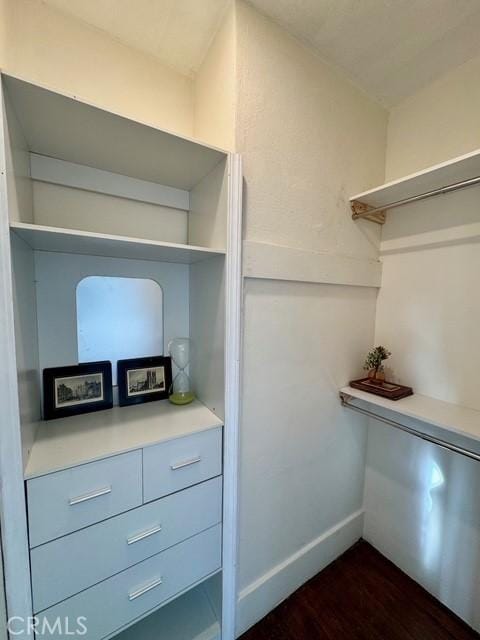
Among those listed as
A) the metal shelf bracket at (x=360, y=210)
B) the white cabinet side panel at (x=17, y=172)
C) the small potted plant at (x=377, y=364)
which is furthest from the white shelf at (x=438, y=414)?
the white cabinet side panel at (x=17, y=172)

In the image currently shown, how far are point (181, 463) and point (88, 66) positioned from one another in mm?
1528

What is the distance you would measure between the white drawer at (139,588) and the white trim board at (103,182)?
1345 millimetres

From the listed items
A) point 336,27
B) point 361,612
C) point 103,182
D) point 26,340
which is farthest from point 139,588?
point 336,27

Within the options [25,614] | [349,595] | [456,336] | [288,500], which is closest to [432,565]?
[349,595]

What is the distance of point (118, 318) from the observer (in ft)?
3.65

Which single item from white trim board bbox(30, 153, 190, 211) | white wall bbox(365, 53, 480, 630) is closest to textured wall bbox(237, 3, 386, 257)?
white wall bbox(365, 53, 480, 630)

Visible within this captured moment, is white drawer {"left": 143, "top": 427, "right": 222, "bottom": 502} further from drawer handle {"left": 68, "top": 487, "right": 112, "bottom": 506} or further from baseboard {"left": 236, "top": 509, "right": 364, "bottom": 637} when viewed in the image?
baseboard {"left": 236, "top": 509, "right": 364, "bottom": 637}

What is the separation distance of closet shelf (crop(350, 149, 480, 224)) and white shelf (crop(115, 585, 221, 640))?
1.96m

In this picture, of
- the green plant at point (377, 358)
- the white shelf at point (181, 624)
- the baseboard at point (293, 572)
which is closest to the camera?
the white shelf at point (181, 624)

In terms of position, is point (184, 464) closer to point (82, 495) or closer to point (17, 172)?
point (82, 495)

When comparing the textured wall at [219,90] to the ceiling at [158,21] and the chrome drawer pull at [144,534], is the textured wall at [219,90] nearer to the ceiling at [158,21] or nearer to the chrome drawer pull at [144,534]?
the ceiling at [158,21]

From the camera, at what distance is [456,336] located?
49.1 inches

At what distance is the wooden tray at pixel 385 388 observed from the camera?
50.8 inches

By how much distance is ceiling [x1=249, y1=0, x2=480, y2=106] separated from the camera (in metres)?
0.97
